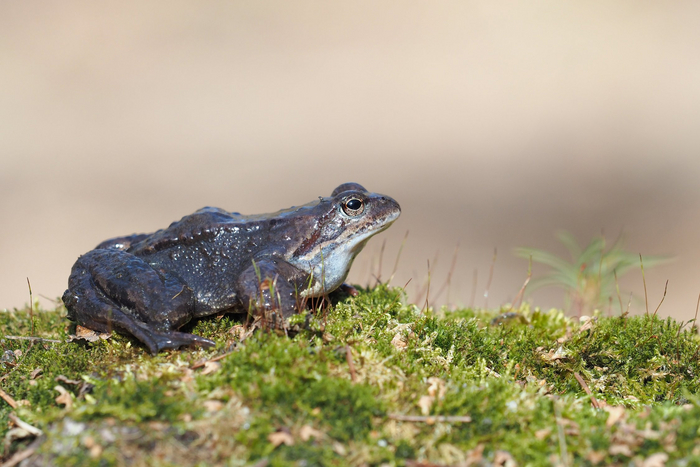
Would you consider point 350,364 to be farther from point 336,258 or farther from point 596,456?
point 596,456

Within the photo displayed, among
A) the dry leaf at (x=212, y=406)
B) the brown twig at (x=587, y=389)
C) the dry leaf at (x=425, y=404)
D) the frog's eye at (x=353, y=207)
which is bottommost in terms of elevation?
the brown twig at (x=587, y=389)

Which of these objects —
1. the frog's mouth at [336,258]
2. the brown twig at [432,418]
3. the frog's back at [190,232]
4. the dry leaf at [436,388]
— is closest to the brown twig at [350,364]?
the brown twig at [432,418]

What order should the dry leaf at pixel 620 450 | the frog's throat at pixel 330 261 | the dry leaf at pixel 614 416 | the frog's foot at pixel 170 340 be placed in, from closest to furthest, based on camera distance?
the dry leaf at pixel 620 450 < the dry leaf at pixel 614 416 < the frog's foot at pixel 170 340 < the frog's throat at pixel 330 261

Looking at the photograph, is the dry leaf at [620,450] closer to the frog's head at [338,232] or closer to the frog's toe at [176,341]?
the frog's head at [338,232]

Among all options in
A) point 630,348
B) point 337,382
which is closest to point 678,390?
point 630,348

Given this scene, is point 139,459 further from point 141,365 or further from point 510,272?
point 510,272

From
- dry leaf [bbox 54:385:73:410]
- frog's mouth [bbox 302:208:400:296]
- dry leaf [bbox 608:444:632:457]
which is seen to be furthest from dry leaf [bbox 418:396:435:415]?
dry leaf [bbox 54:385:73:410]

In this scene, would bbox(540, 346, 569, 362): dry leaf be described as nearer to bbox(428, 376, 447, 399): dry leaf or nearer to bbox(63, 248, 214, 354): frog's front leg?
bbox(428, 376, 447, 399): dry leaf
